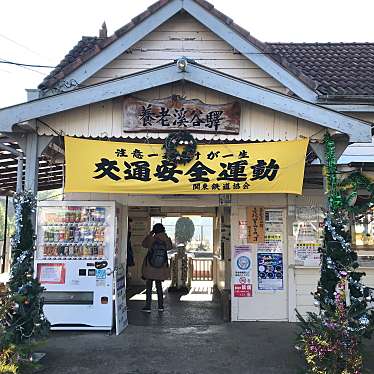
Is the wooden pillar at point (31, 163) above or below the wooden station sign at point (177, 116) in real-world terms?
below

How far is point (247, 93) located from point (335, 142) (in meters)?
1.43

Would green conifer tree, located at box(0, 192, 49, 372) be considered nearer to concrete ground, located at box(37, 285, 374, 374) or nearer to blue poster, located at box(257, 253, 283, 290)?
concrete ground, located at box(37, 285, 374, 374)

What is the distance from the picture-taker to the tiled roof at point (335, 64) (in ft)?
27.3

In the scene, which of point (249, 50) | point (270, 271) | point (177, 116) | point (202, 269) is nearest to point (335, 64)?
point (249, 50)

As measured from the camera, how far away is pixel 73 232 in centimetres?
730

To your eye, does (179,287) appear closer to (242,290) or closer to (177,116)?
(242,290)

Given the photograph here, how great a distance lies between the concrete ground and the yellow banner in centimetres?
232

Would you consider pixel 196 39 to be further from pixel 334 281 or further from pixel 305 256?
pixel 334 281

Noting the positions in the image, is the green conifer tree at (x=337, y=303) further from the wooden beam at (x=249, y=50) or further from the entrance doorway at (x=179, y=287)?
the entrance doorway at (x=179, y=287)

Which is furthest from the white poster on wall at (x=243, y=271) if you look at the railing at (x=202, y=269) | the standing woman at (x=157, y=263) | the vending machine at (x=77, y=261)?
the railing at (x=202, y=269)

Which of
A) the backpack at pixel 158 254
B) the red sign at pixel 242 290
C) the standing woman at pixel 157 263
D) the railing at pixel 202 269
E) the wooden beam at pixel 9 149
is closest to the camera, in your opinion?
the wooden beam at pixel 9 149

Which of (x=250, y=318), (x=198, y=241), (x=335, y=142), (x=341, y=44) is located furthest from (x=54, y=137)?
(x=198, y=241)

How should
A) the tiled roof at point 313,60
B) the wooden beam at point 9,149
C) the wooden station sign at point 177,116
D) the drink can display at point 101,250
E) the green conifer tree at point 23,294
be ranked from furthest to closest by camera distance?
the tiled roof at point 313,60, the drink can display at point 101,250, the wooden beam at point 9,149, the wooden station sign at point 177,116, the green conifer tree at point 23,294

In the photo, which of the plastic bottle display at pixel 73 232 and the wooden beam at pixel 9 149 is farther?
the plastic bottle display at pixel 73 232
